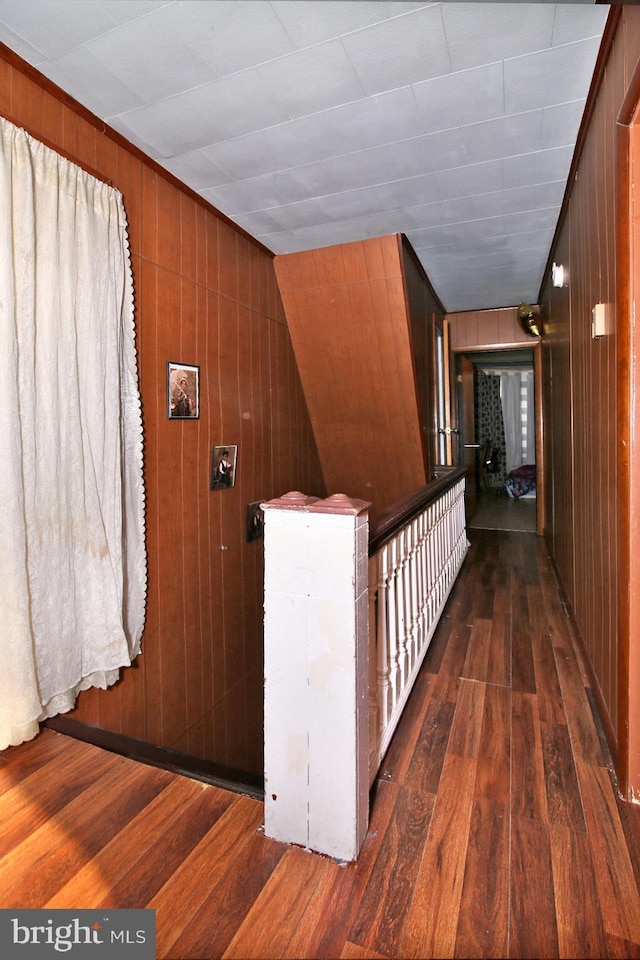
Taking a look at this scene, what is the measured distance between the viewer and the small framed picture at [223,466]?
115 inches

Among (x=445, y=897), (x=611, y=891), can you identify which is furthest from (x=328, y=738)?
(x=611, y=891)

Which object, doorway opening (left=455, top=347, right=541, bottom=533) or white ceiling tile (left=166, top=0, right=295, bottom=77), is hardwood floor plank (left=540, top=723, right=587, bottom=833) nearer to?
white ceiling tile (left=166, top=0, right=295, bottom=77)

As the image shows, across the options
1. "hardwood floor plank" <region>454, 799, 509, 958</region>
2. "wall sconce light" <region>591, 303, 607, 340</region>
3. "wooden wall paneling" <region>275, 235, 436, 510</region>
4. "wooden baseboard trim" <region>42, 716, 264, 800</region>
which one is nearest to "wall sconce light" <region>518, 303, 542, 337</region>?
"wooden wall paneling" <region>275, 235, 436, 510</region>

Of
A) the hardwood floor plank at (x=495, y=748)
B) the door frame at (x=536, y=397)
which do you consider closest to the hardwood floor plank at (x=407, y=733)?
the hardwood floor plank at (x=495, y=748)

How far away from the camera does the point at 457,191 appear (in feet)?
8.73

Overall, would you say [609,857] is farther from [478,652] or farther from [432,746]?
[478,652]

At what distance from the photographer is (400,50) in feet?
5.58

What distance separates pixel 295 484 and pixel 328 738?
110 inches

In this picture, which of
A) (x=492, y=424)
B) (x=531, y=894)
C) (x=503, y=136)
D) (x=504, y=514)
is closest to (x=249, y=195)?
(x=503, y=136)

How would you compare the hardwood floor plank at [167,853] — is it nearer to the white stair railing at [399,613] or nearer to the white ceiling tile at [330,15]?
the white stair railing at [399,613]

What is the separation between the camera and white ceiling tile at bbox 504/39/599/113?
5.68ft

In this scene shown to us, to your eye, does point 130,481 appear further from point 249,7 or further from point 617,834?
point 617,834

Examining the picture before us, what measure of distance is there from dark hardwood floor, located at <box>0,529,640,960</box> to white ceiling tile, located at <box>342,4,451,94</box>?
2.44 metres

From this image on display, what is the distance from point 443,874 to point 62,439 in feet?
6.03
